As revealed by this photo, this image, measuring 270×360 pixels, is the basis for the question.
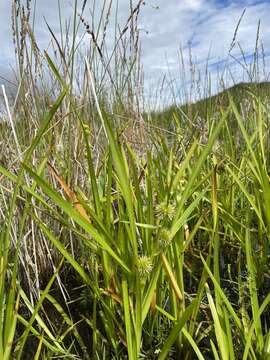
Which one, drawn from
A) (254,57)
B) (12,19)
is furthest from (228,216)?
(254,57)

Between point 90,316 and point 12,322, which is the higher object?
point 12,322

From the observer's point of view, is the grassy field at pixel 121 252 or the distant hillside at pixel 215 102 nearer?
the grassy field at pixel 121 252

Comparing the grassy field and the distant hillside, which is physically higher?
the distant hillside

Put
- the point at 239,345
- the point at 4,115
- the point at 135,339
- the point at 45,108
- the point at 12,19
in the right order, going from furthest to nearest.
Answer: the point at 4,115
the point at 45,108
the point at 12,19
the point at 239,345
the point at 135,339

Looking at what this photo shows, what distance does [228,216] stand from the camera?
113cm

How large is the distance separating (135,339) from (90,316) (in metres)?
0.37

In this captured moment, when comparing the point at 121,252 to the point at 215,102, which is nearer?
the point at 121,252

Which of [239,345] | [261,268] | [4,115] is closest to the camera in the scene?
[239,345]

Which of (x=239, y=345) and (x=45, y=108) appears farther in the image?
(x=45, y=108)

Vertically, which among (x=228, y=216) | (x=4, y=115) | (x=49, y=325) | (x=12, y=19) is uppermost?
(x=12, y=19)

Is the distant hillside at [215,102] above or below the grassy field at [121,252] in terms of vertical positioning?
above

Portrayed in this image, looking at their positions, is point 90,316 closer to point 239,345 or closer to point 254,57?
point 239,345

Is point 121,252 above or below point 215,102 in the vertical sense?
below

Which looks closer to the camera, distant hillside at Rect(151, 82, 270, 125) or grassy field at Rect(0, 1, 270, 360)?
grassy field at Rect(0, 1, 270, 360)
